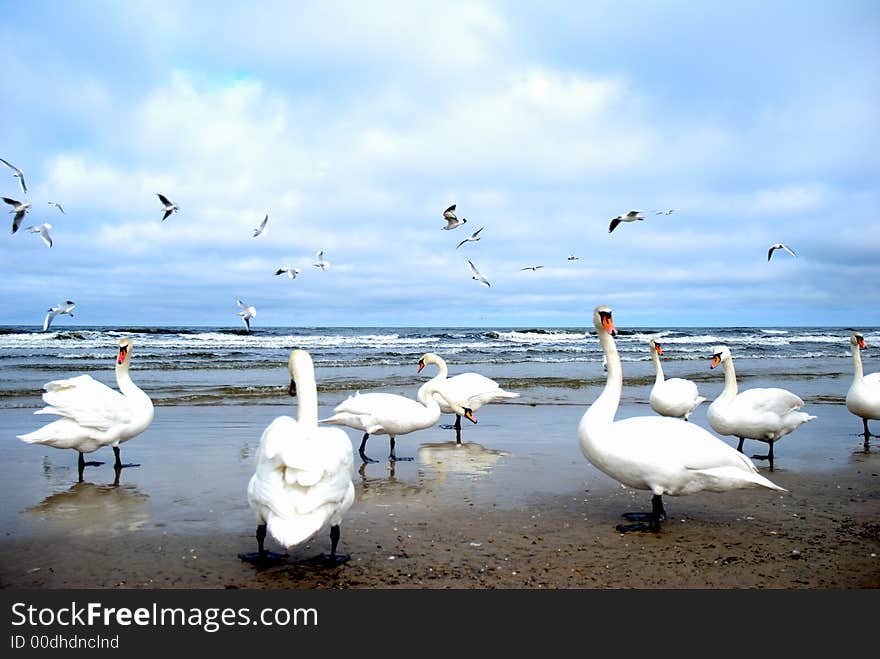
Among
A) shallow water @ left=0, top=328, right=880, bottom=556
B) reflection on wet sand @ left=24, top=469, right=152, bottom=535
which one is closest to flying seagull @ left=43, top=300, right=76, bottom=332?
shallow water @ left=0, top=328, right=880, bottom=556

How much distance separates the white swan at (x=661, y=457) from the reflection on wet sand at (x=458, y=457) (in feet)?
9.02

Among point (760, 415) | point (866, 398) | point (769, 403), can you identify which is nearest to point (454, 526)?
point (760, 415)

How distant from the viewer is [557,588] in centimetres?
467

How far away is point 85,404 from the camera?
836 cm

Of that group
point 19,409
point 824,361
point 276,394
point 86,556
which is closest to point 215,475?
point 86,556

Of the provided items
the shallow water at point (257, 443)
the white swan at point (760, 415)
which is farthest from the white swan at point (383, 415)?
the white swan at point (760, 415)

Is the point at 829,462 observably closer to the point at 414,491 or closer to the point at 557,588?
the point at 414,491

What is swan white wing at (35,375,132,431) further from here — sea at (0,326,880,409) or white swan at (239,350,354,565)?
sea at (0,326,880,409)

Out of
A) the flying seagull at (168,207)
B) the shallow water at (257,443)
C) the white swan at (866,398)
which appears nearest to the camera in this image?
the shallow water at (257,443)

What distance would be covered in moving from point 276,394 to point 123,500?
36.2 ft

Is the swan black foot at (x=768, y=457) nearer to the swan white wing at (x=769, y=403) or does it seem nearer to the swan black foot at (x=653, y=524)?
the swan white wing at (x=769, y=403)

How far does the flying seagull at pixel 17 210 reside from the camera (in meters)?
13.5

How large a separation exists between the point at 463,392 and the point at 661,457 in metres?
6.81

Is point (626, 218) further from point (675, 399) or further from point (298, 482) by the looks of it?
point (298, 482)
